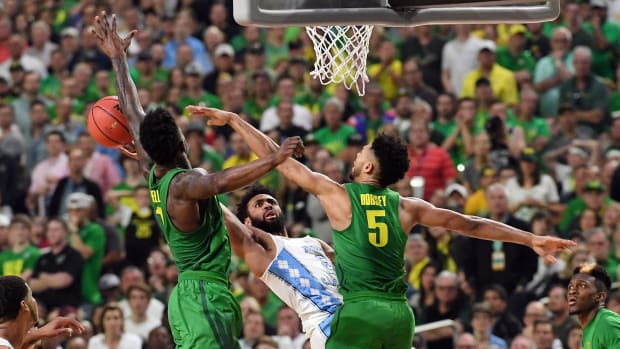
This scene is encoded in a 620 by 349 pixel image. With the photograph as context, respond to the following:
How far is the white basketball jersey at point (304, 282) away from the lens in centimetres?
955

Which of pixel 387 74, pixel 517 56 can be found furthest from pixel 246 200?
pixel 517 56

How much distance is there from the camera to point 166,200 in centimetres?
862

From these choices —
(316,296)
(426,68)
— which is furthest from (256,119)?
(316,296)

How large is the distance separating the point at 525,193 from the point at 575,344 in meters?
2.45

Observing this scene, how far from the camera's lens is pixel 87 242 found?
14789 mm

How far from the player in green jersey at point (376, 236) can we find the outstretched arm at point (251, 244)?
60 cm

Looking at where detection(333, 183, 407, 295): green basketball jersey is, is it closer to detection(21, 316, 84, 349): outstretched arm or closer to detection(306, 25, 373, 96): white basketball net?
detection(306, 25, 373, 96): white basketball net

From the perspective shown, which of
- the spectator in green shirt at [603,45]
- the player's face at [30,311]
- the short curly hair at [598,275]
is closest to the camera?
the player's face at [30,311]

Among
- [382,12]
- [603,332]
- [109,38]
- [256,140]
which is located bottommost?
[603,332]

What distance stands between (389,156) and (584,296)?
192cm

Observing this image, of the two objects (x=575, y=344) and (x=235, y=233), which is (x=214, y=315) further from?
(x=575, y=344)

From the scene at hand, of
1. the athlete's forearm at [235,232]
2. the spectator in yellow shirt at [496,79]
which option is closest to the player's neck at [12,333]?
the athlete's forearm at [235,232]

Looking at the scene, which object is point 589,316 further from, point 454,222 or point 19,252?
point 19,252

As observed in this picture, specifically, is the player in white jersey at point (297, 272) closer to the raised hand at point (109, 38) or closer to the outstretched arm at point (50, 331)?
the raised hand at point (109, 38)
